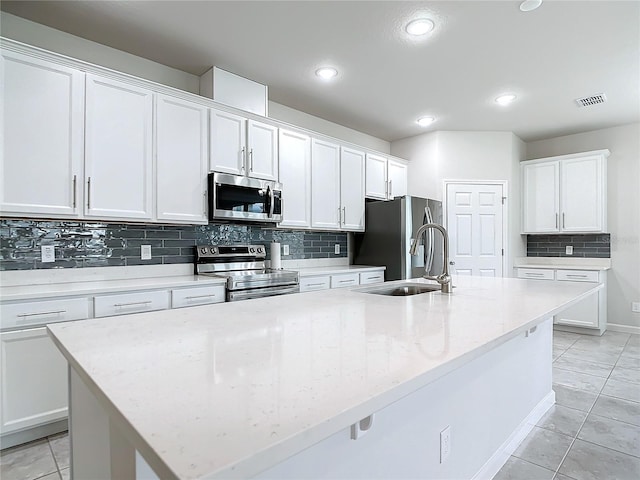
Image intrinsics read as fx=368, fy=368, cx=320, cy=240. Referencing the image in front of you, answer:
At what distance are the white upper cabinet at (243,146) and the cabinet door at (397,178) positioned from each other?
190cm

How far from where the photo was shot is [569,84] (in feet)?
11.6

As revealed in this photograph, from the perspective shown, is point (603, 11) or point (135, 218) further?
point (135, 218)

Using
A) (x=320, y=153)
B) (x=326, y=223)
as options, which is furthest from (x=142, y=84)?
(x=326, y=223)

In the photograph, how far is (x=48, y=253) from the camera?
2504 mm

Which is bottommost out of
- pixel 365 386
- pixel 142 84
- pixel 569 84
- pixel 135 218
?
pixel 365 386

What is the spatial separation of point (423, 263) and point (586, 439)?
97.4 inches

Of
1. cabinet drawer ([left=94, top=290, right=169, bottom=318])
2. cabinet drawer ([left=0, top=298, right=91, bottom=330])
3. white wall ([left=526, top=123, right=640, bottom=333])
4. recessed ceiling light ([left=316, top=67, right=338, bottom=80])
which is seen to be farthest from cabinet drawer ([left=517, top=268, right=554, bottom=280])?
cabinet drawer ([left=0, top=298, right=91, bottom=330])

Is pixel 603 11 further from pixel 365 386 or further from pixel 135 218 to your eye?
pixel 135 218

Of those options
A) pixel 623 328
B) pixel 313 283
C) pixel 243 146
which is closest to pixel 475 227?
pixel 623 328

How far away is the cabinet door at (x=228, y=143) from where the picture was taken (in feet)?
10.1

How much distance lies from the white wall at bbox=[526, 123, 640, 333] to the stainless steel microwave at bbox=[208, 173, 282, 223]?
442 cm

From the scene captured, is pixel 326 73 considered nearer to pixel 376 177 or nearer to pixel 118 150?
pixel 376 177

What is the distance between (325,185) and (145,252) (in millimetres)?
1956

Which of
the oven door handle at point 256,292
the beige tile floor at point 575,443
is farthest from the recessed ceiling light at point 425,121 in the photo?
the beige tile floor at point 575,443
